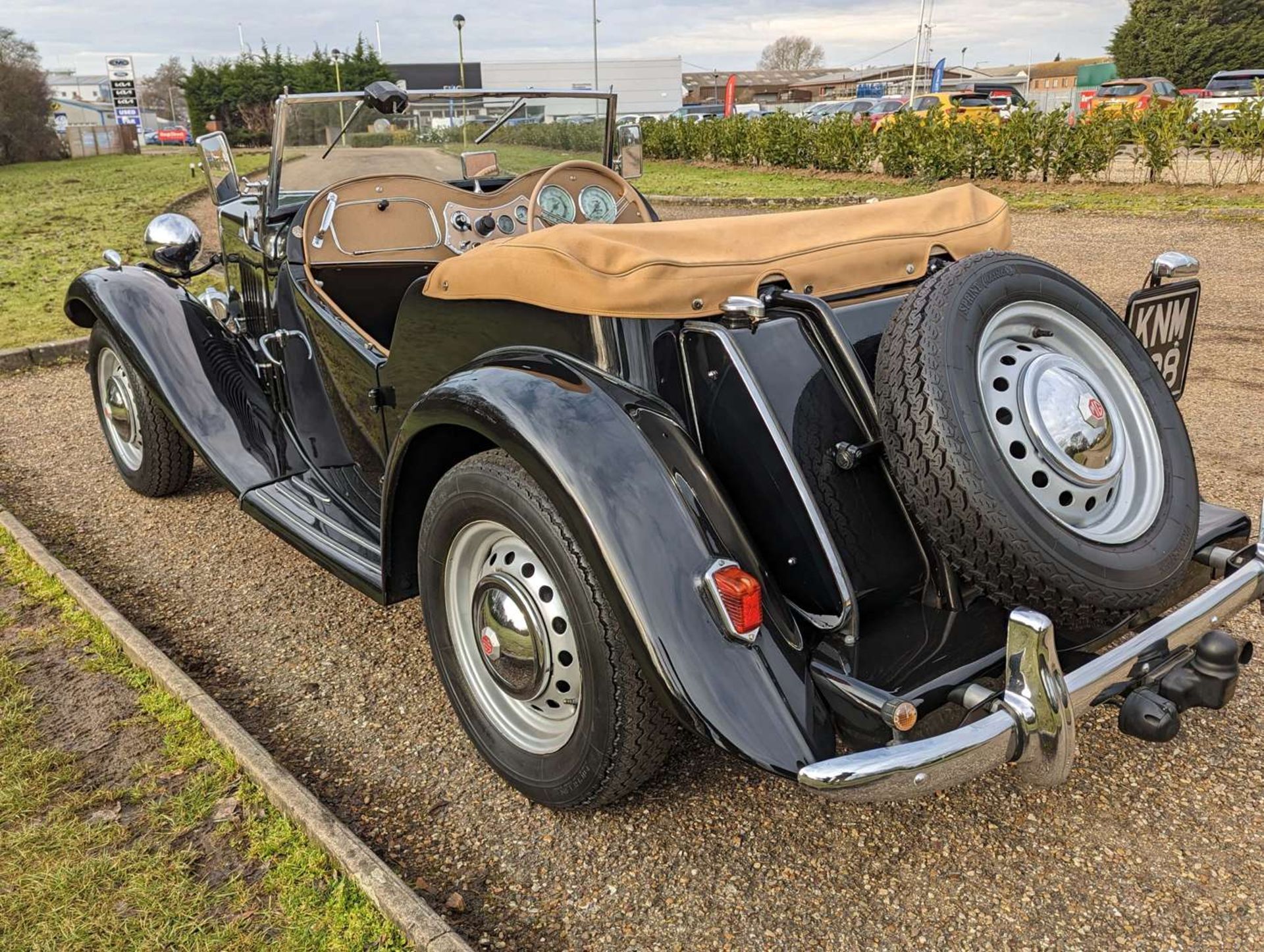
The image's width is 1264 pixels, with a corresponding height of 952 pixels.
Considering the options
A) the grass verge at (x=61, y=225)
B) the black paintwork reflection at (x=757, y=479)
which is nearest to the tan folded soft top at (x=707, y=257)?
the black paintwork reflection at (x=757, y=479)

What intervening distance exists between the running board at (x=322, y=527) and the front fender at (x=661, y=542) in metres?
0.84

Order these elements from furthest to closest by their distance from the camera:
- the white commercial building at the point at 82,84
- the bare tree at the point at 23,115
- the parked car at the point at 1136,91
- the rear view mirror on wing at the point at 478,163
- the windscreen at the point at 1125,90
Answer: the white commercial building at the point at 82,84, the bare tree at the point at 23,115, the windscreen at the point at 1125,90, the parked car at the point at 1136,91, the rear view mirror on wing at the point at 478,163

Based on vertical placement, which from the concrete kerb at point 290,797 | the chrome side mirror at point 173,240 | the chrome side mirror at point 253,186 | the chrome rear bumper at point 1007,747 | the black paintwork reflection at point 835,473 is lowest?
→ the concrete kerb at point 290,797

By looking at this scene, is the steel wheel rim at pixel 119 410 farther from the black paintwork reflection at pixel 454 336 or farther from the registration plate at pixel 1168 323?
the registration plate at pixel 1168 323

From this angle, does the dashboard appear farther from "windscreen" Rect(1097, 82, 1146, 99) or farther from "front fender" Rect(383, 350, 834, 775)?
"windscreen" Rect(1097, 82, 1146, 99)

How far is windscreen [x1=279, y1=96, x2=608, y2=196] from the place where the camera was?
3.66m

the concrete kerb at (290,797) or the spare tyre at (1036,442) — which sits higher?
the spare tyre at (1036,442)

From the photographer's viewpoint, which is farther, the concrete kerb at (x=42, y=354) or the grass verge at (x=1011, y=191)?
the grass verge at (x=1011, y=191)

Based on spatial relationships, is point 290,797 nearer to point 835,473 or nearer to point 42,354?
point 835,473

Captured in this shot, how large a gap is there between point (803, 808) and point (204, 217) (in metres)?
14.6

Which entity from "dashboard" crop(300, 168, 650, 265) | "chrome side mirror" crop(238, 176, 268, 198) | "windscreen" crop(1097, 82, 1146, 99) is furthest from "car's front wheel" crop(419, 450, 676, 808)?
"windscreen" crop(1097, 82, 1146, 99)

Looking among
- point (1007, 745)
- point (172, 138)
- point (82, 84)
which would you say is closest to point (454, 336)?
point (1007, 745)

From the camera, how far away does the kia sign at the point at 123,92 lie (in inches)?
1508

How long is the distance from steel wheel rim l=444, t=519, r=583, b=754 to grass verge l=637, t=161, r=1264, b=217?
9825mm
